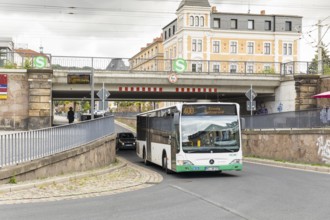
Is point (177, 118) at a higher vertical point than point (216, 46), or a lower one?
lower

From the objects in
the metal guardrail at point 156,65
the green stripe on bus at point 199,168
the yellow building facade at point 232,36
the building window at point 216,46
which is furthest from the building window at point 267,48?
the green stripe on bus at point 199,168

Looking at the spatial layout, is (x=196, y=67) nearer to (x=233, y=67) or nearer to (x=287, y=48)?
(x=233, y=67)

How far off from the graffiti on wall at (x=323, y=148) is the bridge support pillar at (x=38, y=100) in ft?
56.5

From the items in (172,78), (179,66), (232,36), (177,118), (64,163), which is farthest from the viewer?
(232,36)

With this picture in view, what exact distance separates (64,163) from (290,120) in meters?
15.0

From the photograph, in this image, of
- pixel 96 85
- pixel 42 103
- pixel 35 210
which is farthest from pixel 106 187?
pixel 96 85

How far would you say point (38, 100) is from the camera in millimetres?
32656

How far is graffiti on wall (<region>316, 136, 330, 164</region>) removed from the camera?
75.0 ft

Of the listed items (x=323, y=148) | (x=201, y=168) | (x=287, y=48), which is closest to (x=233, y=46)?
(x=287, y=48)

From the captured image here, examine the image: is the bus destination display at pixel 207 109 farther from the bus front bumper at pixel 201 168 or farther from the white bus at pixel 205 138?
the bus front bumper at pixel 201 168

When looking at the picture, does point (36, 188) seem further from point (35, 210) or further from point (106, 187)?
point (35, 210)

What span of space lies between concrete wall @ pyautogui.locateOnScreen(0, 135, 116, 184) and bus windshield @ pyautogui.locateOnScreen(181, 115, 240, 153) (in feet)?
11.7

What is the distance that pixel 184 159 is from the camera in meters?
18.4

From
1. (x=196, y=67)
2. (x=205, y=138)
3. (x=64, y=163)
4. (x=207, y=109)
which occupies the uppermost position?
(x=196, y=67)
